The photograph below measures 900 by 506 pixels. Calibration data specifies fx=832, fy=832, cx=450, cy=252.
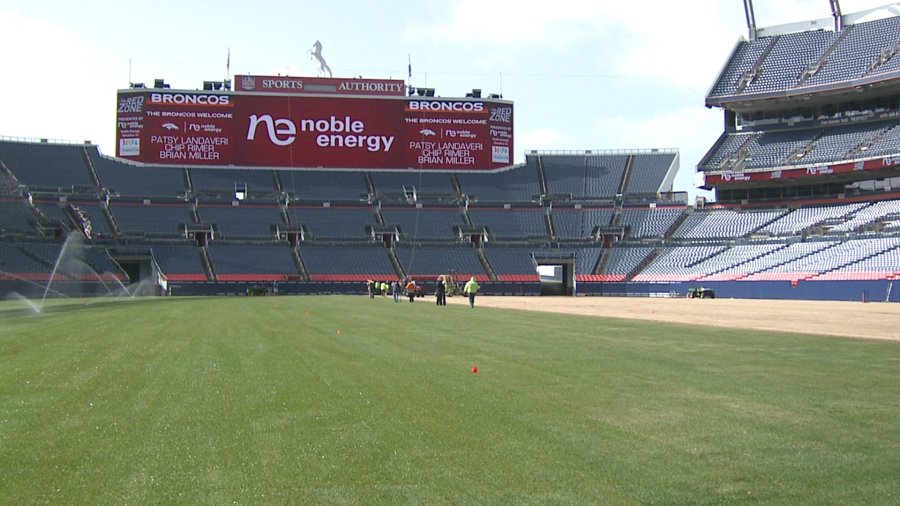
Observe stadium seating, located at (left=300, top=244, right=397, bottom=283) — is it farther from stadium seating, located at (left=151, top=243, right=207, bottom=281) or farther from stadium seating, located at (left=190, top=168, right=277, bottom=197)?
stadium seating, located at (left=151, top=243, right=207, bottom=281)

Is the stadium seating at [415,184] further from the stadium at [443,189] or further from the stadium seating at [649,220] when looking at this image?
the stadium seating at [649,220]

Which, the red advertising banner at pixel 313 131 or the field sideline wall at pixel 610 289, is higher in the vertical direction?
the red advertising banner at pixel 313 131

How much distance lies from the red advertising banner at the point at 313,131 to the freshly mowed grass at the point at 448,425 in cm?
6461

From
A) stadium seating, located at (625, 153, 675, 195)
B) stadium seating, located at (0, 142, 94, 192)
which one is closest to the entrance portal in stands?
stadium seating, located at (625, 153, 675, 195)

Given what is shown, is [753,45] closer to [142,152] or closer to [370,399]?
[142,152]

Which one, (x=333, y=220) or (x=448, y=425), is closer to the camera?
(x=448, y=425)

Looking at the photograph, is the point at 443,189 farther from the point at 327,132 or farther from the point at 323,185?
the point at 327,132

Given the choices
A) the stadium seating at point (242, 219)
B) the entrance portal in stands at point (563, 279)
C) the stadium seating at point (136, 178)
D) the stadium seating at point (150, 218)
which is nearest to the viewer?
the stadium seating at point (150, 218)

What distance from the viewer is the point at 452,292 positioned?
2640 inches

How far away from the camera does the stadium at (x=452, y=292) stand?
23.0 feet

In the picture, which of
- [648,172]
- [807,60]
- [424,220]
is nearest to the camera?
[807,60]

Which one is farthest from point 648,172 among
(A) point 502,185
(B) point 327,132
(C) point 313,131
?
(C) point 313,131

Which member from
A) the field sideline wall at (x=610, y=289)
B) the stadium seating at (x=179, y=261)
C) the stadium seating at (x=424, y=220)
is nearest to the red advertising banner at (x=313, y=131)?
the stadium seating at (x=424, y=220)

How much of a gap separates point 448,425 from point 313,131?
242 feet
